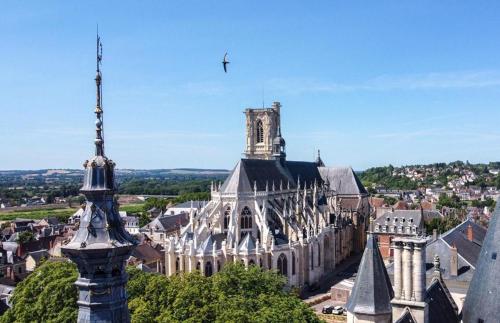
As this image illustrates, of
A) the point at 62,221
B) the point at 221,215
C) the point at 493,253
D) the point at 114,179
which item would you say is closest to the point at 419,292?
the point at 493,253

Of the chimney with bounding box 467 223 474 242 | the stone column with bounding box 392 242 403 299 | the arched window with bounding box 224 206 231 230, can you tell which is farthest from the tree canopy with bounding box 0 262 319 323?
the arched window with bounding box 224 206 231 230

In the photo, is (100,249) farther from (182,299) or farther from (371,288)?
(182,299)

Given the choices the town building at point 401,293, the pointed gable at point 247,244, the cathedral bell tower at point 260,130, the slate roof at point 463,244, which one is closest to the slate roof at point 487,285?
the town building at point 401,293

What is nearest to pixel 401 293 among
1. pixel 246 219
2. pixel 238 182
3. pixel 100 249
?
pixel 100 249

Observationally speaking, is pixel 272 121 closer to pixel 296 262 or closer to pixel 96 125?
pixel 296 262

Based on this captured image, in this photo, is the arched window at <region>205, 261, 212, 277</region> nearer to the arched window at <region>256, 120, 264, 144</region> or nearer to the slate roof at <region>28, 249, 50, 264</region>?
the slate roof at <region>28, 249, 50, 264</region>

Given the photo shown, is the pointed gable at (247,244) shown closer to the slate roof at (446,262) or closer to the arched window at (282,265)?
the arched window at (282,265)
